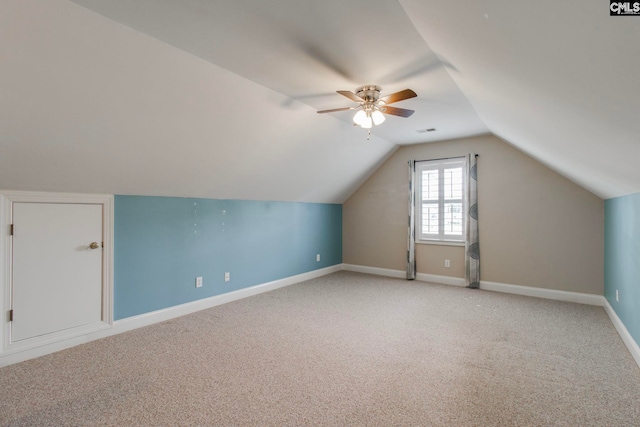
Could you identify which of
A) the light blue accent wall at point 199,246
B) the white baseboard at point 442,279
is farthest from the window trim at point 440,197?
the light blue accent wall at point 199,246

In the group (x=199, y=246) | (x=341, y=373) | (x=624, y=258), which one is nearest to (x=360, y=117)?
(x=341, y=373)

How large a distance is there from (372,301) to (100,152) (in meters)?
3.55

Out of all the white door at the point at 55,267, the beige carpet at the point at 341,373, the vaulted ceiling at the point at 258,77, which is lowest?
the beige carpet at the point at 341,373

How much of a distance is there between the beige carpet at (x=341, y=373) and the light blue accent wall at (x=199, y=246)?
446 millimetres

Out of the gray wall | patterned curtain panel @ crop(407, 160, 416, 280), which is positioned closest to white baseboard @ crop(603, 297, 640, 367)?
the gray wall

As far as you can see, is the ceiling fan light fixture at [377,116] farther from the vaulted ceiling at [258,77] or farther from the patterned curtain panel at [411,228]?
the patterned curtain panel at [411,228]

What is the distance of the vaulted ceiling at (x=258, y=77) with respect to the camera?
51.3 inches

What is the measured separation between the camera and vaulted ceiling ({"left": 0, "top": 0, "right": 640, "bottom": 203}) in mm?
A: 1304

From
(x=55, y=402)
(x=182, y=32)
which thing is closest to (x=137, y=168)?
(x=182, y=32)

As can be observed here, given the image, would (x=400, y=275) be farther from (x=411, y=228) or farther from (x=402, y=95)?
(x=402, y=95)

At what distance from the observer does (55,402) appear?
204 centimetres

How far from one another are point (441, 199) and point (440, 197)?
4 centimetres

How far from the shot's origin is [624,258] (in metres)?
3.07

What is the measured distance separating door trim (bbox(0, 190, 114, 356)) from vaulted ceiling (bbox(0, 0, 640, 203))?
0.36 ft
